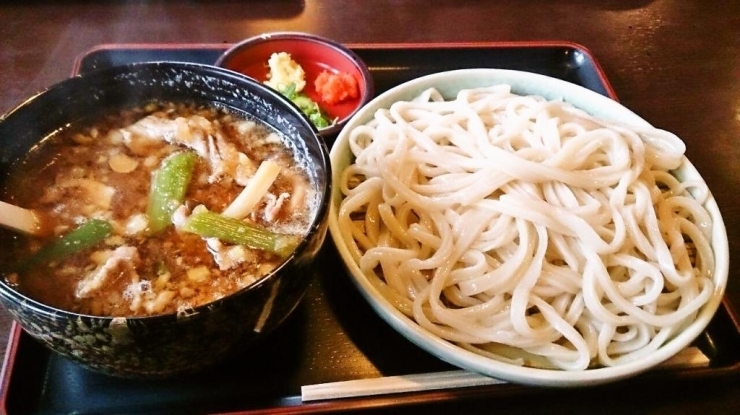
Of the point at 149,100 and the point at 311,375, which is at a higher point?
the point at 149,100

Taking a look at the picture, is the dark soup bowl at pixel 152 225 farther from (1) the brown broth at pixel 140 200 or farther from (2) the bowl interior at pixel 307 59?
(2) the bowl interior at pixel 307 59

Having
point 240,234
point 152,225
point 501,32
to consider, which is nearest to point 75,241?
point 152,225

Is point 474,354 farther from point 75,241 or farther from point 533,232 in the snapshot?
point 75,241

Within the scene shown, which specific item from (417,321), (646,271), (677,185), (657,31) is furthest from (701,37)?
(417,321)

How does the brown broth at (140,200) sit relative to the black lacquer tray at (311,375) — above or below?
above

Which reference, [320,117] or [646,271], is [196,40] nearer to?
[320,117]

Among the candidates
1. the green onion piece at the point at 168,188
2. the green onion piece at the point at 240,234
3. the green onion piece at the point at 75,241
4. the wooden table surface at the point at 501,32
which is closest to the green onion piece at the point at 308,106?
the wooden table surface at the point at 501,32
